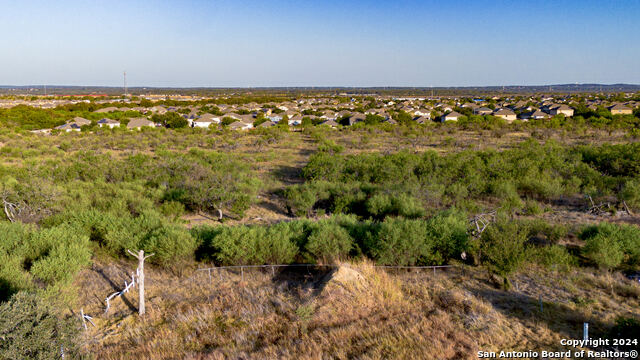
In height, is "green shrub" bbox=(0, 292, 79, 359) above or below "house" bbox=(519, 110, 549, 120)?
below

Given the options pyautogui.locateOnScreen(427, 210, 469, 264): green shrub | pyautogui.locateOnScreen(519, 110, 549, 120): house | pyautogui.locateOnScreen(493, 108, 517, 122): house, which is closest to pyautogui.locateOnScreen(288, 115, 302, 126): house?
pyautogui.locateOnScreen(493, 108, 517, 122): house

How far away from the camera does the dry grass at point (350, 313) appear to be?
596 centimetres

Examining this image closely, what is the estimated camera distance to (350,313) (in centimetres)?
690

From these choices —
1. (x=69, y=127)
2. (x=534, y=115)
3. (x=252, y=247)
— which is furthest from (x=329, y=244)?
(x=534, y=115)

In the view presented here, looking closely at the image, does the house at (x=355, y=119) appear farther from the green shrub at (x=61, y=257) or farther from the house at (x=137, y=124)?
the green shrub at (x=61, y=257)

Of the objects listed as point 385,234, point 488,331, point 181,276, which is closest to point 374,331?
point 488,331

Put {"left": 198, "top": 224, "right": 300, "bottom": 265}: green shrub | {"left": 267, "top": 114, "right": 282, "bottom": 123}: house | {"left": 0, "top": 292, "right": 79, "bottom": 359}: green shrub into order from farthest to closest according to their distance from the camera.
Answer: {"left": 267, "top": 114, "right": 282, "bottom": 123}: house
{"left": 198, "top": 224, "right": 300, "bottom": 265}: green shrub
{"left": 0, "top": 292, "right": 79, "bottom": 359}: green shrub

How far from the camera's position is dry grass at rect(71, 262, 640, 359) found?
5.96 metres

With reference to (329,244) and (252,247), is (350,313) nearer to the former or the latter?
(329,244)

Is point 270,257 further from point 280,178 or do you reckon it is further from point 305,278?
point 280,178

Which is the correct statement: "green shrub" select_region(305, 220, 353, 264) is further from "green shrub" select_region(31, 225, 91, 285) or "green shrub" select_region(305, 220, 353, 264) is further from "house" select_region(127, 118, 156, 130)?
Answer: "house" select_region(127, 118, 156, 130)

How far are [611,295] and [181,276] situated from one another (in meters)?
8.71

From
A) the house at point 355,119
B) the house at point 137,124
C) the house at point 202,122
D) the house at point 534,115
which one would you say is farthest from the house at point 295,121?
the house at point 534,115

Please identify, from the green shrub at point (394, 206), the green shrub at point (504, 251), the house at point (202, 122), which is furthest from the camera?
the house at point (202, 122)
